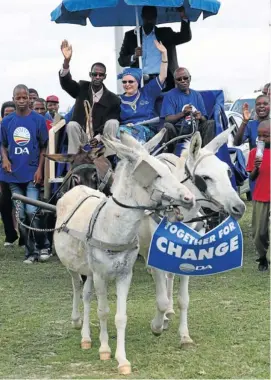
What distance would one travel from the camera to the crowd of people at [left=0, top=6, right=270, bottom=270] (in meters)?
9.37

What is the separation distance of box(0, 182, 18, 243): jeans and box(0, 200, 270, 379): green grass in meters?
1.70

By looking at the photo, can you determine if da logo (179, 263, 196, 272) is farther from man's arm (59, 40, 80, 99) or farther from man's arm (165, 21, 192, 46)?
man's arm (165, 21, 192, 46)

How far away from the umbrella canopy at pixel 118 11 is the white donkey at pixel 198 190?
372 centimetres

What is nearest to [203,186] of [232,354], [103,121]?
[232,354]

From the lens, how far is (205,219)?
22.2ft

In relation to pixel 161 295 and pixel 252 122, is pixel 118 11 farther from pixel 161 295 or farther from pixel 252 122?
pixel 161 295

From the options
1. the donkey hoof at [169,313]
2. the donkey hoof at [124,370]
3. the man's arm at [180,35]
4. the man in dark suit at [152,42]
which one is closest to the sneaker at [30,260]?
the man in dark suit at [152,42]

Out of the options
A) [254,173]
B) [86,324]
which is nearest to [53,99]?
[254,173]

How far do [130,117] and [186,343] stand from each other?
3768 millimetres

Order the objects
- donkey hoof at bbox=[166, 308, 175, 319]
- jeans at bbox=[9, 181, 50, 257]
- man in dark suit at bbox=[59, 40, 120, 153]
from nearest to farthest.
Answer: donkey hoof at bbox=[166, 308, 175, 319]
man in dark suit at bbox=[59, 40, 120, 153]
jeans at bbox=[9, 181, 50, 257]

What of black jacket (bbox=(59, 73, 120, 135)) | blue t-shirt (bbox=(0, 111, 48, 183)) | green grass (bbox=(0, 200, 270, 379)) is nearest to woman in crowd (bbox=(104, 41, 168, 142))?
black jacket (bbox=(59, 73, 120, 135))

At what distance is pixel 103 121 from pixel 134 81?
642 millimetres

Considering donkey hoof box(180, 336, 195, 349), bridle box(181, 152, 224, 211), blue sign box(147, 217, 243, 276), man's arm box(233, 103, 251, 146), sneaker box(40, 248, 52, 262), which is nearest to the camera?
blue sign box(147, 217, 243, 276)

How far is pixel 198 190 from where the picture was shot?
6.39 m
